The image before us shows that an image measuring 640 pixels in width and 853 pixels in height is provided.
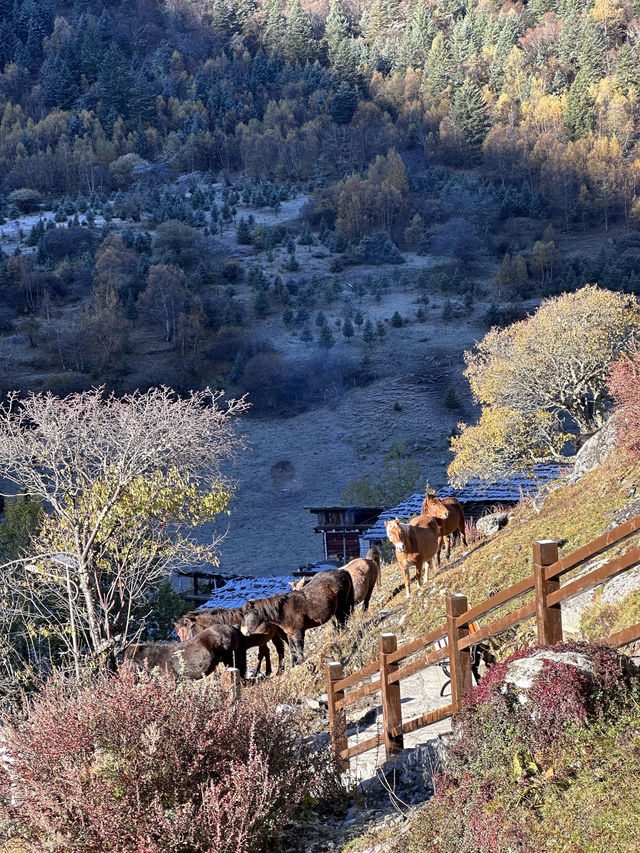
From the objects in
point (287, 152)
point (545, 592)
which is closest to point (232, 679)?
point (545, 592)

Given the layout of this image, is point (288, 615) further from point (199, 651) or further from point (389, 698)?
point (389, 698)

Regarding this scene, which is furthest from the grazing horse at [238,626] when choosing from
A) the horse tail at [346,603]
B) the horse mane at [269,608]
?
the horse tail at [346,603]

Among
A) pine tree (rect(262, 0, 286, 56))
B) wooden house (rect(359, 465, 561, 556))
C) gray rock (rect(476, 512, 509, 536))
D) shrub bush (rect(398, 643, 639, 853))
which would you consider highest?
pine tree (rect(262, 0, 286, 56))

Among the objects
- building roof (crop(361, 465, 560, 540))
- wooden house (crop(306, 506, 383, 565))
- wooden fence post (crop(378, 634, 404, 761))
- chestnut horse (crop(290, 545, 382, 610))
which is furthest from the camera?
wooden house (crop(306, 506, 383, 565))

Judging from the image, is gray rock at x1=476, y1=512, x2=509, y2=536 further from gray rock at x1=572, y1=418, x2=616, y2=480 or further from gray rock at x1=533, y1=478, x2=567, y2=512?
gray rock at x1=572, y1=418, x2=616, y2=480

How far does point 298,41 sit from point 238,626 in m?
157

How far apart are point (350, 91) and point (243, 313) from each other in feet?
213

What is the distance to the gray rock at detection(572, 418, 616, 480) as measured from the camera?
64.7 ft

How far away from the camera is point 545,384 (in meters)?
34.2

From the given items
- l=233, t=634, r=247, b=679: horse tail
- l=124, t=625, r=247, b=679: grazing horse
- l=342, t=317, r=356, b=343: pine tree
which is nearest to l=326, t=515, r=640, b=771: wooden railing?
l=124, t=625, r=247, b=679: grazing horse

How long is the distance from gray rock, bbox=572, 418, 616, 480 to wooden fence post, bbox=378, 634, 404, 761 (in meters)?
13.5

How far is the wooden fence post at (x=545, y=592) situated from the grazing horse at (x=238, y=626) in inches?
328

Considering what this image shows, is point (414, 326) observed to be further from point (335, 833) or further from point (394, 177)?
point (335, 833)

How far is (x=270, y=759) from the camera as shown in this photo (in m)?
6.46
